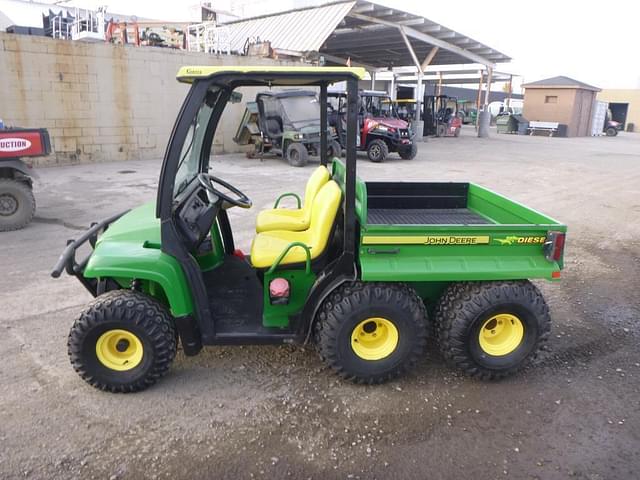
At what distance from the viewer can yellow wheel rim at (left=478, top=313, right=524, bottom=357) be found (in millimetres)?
3305

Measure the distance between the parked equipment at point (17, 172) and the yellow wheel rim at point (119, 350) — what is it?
14.9 feet

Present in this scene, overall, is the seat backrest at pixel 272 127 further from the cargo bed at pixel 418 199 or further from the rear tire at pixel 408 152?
the cargo bed at pixel 418 199

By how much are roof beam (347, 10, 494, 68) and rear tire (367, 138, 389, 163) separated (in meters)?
6.60

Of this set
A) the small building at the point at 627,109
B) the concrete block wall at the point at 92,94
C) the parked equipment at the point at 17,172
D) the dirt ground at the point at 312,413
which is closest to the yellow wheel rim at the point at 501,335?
the dirt ground at the point at 312,413

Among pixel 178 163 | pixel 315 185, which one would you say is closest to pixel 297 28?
pixel 315 185

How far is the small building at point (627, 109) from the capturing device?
41594 millimetres

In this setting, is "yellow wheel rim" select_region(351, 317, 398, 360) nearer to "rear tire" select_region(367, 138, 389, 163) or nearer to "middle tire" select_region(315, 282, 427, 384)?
"middle tire" select_region(315, 282, 427, 384)

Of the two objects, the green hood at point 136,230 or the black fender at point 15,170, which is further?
the black fender at point 15,170

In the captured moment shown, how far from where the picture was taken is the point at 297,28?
20078 mm

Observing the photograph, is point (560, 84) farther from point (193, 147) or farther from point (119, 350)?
point (119, 350)

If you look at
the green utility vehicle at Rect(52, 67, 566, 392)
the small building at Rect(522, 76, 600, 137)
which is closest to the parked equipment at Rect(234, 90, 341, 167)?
the green utility vehicle at Rect(52, 67, 566, 392)

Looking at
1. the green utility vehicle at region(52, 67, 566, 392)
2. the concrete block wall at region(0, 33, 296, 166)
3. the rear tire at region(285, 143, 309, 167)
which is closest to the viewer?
the green utility vehicle at region(52, 67, 566, 392)

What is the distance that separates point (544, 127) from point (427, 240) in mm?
31721

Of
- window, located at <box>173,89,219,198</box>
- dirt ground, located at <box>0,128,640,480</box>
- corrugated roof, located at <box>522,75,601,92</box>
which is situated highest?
corrugated roof, located at <box>522,75,601,92</box>
